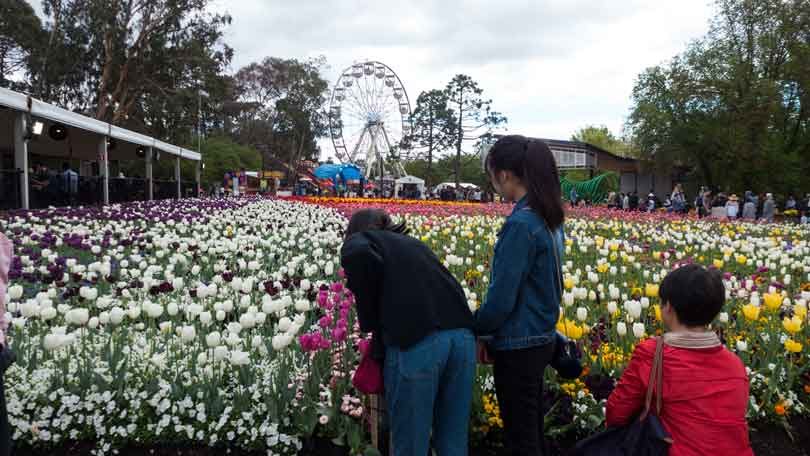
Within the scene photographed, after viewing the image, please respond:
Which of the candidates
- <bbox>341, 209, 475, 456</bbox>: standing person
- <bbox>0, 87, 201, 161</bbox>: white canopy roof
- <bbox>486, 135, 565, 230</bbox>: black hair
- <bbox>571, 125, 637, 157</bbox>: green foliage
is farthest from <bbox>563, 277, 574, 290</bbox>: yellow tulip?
<bbox>571, 125, 637, 157</bbox>: green foliage

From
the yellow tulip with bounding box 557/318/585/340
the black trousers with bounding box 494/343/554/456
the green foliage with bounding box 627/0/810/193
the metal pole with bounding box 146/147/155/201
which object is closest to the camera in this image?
the black trousers with bounding box 494/343/554/456

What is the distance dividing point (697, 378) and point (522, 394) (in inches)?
25.9

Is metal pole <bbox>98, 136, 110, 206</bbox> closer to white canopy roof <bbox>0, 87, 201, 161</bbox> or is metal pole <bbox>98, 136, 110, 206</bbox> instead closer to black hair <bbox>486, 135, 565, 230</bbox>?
white canopy roof <bbox>0, 87, 201, 161</bbox>

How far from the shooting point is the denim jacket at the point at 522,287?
2.25 metres

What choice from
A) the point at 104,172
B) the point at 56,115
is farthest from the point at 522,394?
the point at 104,172

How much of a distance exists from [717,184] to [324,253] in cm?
2883

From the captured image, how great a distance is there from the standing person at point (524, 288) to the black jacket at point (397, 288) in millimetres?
232

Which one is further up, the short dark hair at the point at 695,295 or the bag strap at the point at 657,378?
the short dark hair at the point at 695,295

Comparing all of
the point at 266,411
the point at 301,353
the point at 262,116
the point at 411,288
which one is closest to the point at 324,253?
the point at 301,353

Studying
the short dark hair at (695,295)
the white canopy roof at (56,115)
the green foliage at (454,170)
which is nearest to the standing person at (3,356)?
the short dark hair at (695,295)

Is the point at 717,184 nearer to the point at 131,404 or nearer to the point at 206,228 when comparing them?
the point at 206,228

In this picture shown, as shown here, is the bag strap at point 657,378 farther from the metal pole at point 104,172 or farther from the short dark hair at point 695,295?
the metal pole at point 104,172

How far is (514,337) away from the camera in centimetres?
232

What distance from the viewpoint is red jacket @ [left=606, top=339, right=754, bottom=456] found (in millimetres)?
2195
